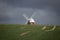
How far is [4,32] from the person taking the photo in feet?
10.6

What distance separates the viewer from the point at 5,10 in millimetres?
3285

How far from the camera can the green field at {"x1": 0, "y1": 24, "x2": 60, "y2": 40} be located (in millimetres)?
3225

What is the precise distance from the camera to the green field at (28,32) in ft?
10.6

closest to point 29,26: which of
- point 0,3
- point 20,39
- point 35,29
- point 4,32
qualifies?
point 35,29

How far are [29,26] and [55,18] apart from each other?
0.63 metres

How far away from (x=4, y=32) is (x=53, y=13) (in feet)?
3.91

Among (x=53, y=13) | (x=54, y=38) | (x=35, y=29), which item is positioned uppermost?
(x=53, y=13)

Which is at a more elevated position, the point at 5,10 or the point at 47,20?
the point at 5,10

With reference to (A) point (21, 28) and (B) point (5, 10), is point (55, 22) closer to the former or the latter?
(A) point (21, 28)

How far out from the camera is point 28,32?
3.33 meters

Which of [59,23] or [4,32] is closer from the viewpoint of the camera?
[4,32]

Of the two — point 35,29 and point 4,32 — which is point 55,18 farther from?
point 4,32

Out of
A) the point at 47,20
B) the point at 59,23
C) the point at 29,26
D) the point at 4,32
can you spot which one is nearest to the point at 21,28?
the point at 29,26

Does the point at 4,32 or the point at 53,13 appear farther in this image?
the point at 53,13
